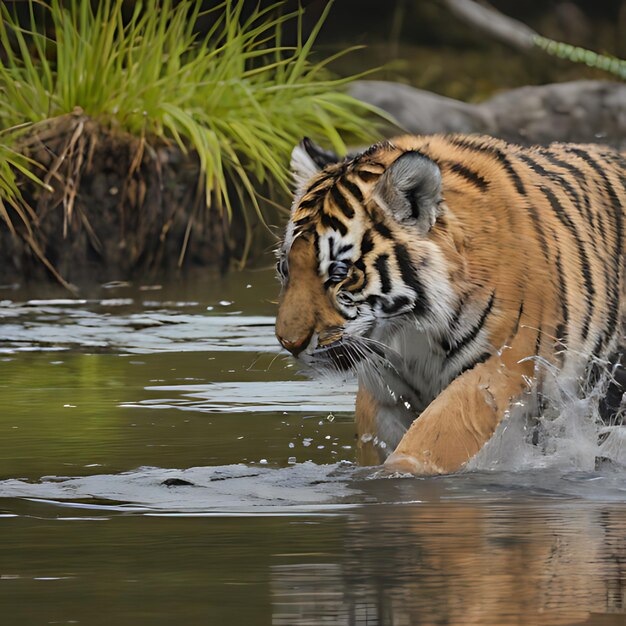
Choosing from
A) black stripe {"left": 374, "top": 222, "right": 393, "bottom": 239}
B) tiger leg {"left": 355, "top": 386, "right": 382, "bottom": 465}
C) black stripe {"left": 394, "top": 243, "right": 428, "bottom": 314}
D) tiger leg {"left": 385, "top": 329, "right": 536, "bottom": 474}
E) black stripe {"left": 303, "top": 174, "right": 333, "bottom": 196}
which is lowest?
tiger leg {"left": 355, "top": 386, "right": 382, "bottom": 465}

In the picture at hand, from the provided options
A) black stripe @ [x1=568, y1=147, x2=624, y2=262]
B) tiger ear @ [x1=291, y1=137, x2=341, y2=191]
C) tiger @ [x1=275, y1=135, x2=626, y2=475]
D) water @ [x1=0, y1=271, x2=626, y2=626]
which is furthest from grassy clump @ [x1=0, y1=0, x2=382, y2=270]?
tiger @ [x1=275, y1=135, x2=626, y2=475]

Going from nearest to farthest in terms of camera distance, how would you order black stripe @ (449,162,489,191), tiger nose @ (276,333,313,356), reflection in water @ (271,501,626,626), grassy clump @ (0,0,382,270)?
1. reflection in water @ (271,501,626,626)
2. tiger nose @ (276,333,313,356)
3. black stripe @ (449,162,489,191)
4. grassy clump @ (0,0,382,270)

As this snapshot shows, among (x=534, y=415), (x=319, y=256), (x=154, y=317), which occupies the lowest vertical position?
(x=154, y=317)

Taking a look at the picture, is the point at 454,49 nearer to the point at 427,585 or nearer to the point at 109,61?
the point at 109,61

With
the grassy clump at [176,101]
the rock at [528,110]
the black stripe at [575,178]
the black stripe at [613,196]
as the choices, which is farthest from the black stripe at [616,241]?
the rock at [528,110]

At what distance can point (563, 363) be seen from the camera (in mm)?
5453

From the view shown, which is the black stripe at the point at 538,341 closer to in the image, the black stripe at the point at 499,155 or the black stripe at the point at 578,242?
the black stripe at the point at 578,242

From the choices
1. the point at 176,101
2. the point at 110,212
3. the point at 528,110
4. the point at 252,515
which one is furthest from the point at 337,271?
the point at 528,110

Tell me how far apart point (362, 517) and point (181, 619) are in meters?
1.21

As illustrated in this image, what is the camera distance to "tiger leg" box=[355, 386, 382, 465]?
558cm

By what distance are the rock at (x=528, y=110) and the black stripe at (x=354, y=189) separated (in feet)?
26.6

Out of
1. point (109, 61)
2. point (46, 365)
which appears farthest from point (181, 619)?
point (109, 61)

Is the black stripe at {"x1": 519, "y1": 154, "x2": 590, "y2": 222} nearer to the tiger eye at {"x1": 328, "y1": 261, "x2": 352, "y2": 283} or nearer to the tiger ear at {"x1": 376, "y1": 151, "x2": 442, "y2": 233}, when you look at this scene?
the tiger ear at {"x1": 376, "y1": 151, "x2": 442, "y2": 233}

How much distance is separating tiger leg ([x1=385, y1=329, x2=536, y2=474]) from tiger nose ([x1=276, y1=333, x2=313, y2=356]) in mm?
380
